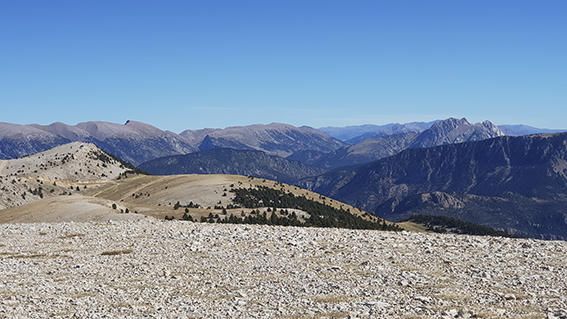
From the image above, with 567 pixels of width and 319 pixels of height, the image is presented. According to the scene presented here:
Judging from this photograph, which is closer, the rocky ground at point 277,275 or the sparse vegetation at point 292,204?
the rocky ground at point 277,275

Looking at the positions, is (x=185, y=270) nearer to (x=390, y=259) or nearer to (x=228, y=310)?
→ (x=228, y=310)

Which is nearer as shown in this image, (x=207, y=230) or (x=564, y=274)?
(x=564, y=274)

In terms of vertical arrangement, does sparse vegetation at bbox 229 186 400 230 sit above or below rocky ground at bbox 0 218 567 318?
below

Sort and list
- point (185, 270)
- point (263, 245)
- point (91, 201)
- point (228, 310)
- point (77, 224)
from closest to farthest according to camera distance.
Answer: point (228, 310), point (185, 270), point (263, 245), point (77, 224), point (91, 201)

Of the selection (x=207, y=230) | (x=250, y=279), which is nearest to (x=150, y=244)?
(x=207, y=230)

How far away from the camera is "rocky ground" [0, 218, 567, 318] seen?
67.2 feet

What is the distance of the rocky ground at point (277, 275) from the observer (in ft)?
67.2

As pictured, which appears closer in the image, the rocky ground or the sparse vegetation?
the rocky ground

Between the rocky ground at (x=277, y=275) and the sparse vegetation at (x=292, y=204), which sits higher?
the rocky ground at (x=277, y=275)

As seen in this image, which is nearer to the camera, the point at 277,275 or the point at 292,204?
the point at 277,275

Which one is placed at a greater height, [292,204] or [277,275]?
[277,275]

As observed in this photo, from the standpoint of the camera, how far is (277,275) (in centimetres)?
2627

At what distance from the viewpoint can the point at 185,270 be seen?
27.6m

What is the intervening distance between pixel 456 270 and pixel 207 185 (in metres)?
117
